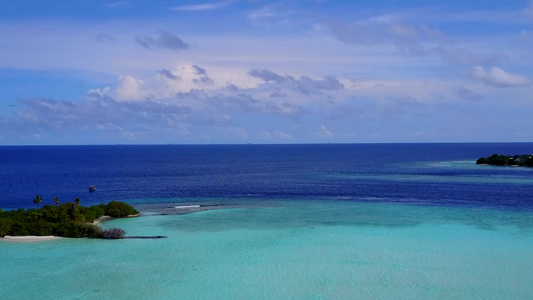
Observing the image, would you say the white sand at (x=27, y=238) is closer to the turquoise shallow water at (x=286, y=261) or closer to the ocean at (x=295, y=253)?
the ocean at (x=295, y=253)

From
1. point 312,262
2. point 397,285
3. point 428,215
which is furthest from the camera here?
point 428,215

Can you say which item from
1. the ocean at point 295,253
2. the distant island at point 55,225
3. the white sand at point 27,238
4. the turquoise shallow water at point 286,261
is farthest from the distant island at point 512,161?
the white sand at point 27,238

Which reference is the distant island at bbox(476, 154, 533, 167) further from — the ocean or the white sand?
the white sand

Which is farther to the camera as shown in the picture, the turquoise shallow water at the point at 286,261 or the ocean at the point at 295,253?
the ocean at the point at 295,253

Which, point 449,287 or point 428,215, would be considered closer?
point 449,287

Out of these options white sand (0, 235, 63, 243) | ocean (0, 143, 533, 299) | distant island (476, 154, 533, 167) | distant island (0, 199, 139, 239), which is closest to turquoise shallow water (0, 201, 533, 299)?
ocean (0, 143, 533, 299)

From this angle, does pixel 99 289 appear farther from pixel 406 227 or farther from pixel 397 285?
pixel 406 227

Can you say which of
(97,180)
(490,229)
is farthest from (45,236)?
(97,180)

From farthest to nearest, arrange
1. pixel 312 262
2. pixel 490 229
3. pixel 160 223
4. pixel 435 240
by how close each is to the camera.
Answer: pixel 160 223 < pixel 490 229 < pixel 435 240 < pixel 312 262
